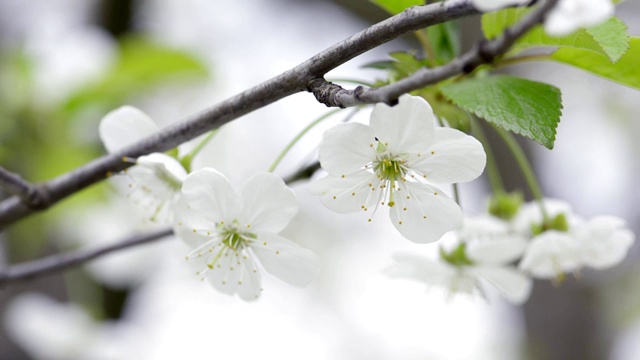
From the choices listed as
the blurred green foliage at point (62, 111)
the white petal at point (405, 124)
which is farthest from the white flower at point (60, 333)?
the white petal at point (405, 124)

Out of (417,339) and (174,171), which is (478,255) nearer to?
(174,171)

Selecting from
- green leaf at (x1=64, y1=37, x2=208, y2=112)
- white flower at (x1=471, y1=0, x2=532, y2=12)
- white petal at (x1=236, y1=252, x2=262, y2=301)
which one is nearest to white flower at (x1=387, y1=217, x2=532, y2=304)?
white petal at (x1=236, y1=252, x2=262, y2=301)

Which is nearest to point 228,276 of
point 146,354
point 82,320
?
point 82,320

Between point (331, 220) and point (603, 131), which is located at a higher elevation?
point (603, 131)

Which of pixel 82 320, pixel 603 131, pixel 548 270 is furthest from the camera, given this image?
pixel 603 131

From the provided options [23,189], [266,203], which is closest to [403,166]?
[266,203]

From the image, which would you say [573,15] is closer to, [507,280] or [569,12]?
[569,12]

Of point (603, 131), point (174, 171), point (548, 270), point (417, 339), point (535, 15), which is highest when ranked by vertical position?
point (535, 15)

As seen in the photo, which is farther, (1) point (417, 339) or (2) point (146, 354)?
(1) point (417, 339)
